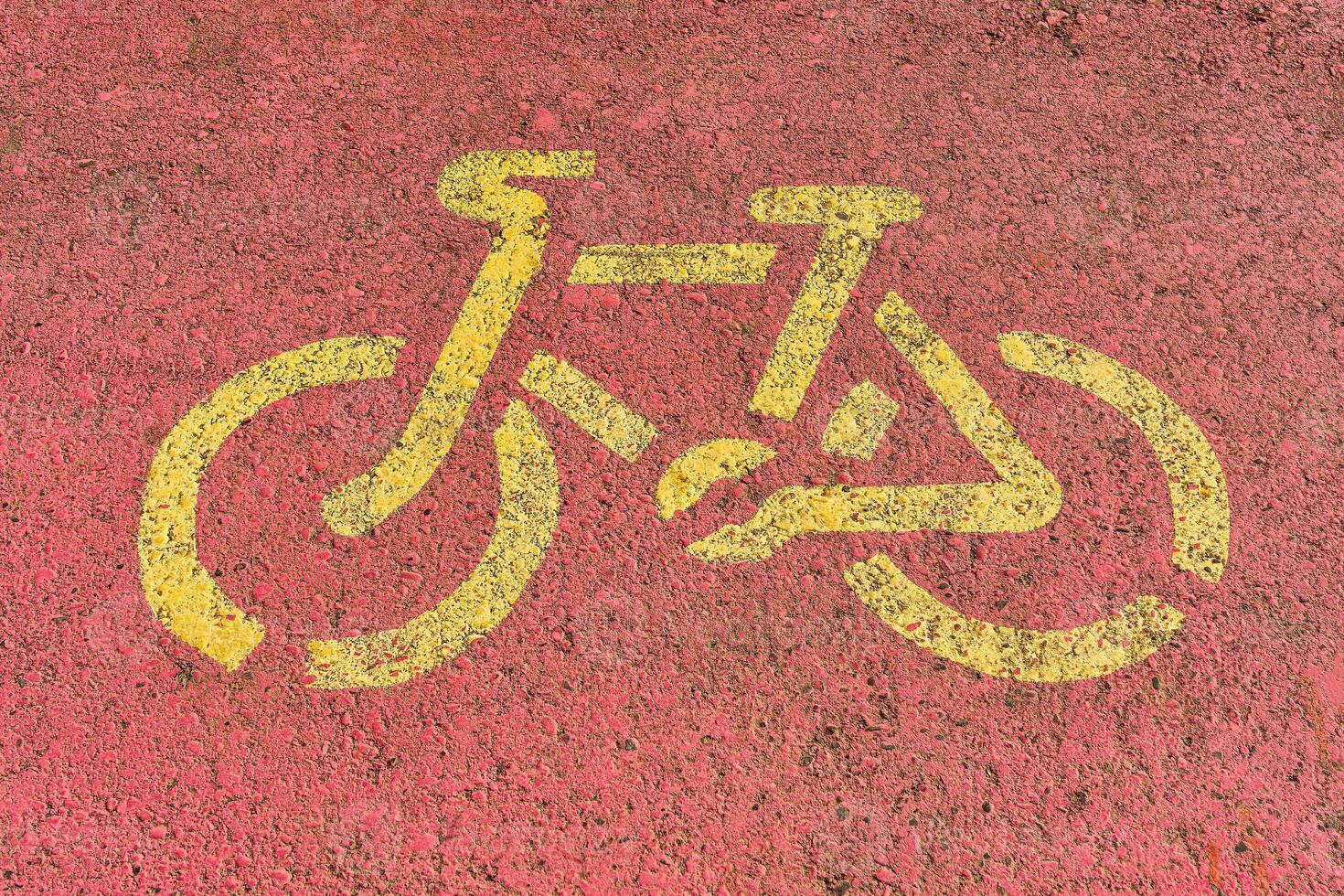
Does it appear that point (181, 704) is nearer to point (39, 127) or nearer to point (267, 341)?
point (267, 341)

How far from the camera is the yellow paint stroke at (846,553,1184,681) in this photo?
2.53m

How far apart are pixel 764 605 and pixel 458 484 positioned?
3.10 feet

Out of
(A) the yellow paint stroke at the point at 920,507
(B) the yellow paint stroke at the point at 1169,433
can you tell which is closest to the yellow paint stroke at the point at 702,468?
(A) the yellow paint stroke at the point at 920,507

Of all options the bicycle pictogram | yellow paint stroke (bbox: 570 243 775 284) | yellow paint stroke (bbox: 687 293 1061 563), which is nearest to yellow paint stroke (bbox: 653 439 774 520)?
the bicycle pictogram

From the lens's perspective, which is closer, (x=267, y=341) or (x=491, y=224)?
(x=267, y=341)

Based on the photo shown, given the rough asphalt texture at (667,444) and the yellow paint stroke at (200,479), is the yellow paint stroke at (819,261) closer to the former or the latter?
the rough asphalt texture at (667,444)

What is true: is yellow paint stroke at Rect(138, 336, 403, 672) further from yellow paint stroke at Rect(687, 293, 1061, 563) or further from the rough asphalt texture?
yellow paint stroke at Rect(687, 293, 1061, 563)

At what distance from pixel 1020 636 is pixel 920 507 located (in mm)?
444

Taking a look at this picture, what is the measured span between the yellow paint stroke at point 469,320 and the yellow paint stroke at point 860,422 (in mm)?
1069

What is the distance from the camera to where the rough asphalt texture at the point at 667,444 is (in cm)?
239

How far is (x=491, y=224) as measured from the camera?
312 centimetres

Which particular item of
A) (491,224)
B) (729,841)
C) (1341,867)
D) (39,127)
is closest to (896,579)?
(729,841)

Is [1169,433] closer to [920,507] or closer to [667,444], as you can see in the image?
[920,507]

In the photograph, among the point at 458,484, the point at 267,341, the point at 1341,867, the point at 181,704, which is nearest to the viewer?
the point at 1341,867
